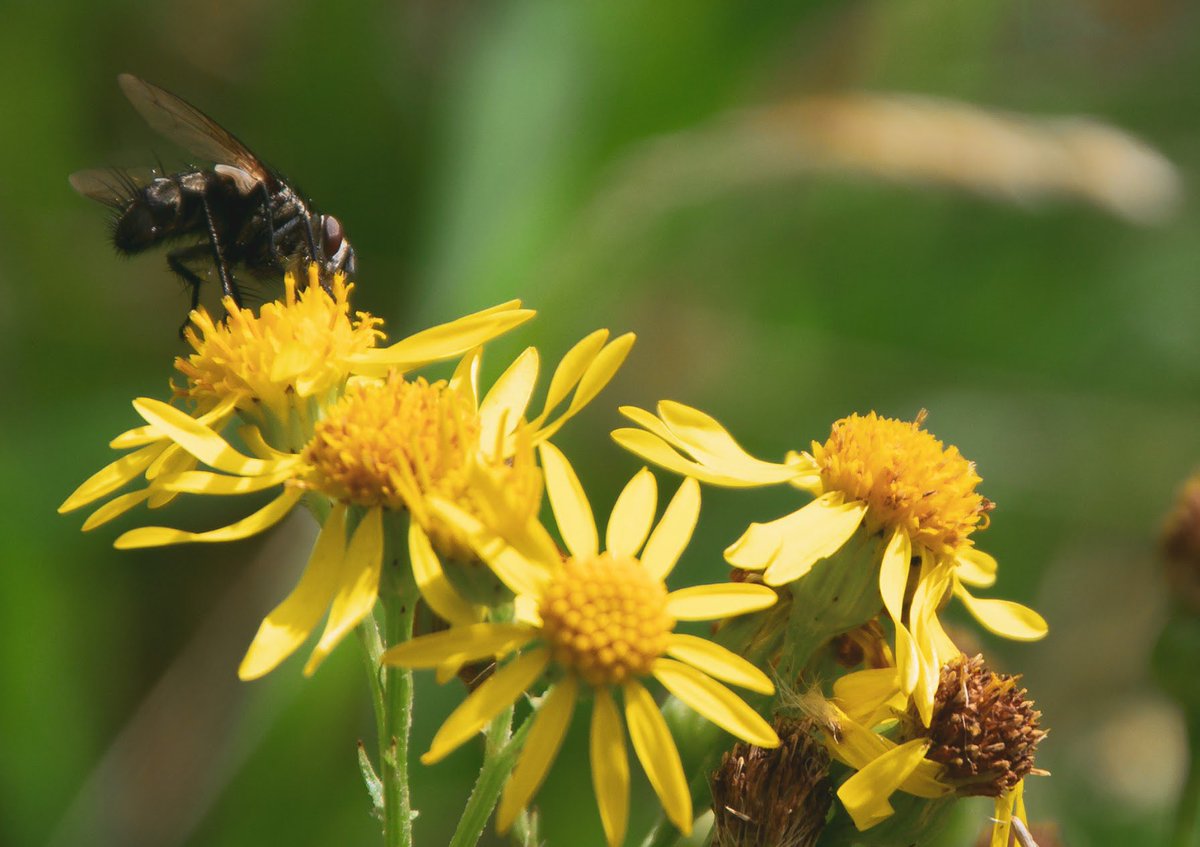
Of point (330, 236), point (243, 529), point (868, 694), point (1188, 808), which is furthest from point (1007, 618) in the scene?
point (330, 236)

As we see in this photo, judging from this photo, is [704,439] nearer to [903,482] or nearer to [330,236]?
[903,482]

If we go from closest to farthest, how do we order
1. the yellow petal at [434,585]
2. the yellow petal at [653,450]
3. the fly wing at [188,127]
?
the yellow petal at [434,585]
the yellow petal at [653,450]
the fly wing at [188,127]

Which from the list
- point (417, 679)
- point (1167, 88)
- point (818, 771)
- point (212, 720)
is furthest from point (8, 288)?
point (1167, 88)

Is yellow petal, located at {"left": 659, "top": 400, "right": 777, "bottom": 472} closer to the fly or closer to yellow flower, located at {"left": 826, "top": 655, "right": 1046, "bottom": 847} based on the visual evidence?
yellow flower, located at {"left": 826, "top": 655, "right": 1046, "bottom": 847}

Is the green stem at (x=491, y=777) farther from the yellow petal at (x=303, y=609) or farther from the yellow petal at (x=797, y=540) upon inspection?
the yellow petal at (x=797, y=540)

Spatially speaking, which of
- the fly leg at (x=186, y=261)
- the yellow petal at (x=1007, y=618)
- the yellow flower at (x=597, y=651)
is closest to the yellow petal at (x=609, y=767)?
the yellow flower at (x=597, y=651)

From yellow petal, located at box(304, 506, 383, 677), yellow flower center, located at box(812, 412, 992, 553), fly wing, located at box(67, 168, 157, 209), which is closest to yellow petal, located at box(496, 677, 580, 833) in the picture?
yellow petal, located at box(304, 506, 383, 677)
